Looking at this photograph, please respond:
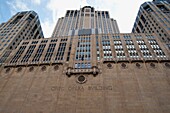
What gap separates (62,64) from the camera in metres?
47.3

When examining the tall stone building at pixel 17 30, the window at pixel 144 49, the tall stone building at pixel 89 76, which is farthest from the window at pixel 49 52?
the window at pixel 144 49

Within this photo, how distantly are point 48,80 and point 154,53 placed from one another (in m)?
38.3

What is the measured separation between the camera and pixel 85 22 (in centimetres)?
9525

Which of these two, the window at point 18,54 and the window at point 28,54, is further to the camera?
the window at point 18,54

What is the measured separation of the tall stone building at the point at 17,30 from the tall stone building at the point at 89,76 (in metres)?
8.95

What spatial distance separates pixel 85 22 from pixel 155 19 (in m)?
44.7

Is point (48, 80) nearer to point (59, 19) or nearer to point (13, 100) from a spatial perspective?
point (13, 100)

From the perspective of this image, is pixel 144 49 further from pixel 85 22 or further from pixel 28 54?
pixel 85 22

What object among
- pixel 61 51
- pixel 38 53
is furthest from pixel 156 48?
pixel 38 53

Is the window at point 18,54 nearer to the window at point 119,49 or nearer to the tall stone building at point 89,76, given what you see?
the tall stone building at point 89,76

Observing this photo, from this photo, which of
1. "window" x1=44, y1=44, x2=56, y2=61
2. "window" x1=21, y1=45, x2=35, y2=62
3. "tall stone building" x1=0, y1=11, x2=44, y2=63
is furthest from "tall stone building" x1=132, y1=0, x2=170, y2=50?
"tall stone building" x1=0, y1=11, x2=44, y2=63

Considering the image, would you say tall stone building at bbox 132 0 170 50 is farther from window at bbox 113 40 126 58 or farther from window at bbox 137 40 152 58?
window at bbox 113 40 126 58

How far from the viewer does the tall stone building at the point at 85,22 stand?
9169 centimetres

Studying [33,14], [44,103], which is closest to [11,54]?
[44,103]
